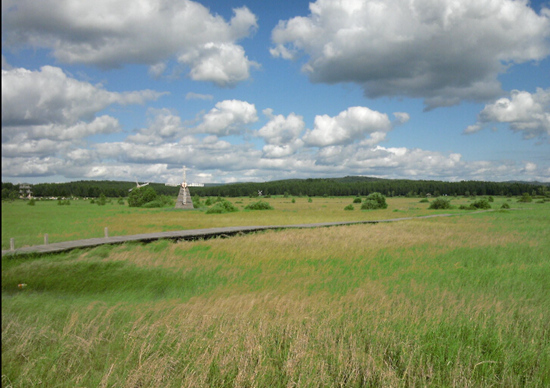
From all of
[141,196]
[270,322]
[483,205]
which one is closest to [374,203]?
[483,205]

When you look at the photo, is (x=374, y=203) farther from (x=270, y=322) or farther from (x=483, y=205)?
(x=270, y=322)

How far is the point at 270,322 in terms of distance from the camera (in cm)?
1089

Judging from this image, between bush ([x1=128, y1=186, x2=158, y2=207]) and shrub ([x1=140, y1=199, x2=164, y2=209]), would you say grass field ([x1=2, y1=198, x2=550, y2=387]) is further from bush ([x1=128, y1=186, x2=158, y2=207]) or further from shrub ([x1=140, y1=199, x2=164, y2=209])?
bush ([x1=128, y1=186, x2=158, y2=207])

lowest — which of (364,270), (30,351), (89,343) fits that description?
(364,270)

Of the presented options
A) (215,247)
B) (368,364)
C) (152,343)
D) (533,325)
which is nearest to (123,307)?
(152,343)

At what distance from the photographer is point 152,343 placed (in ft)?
29.7

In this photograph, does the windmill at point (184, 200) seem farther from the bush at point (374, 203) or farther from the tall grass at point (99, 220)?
the bush at point (374, 203)

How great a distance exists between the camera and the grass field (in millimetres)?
6820

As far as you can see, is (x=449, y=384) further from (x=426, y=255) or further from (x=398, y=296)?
(x=426, y=255)

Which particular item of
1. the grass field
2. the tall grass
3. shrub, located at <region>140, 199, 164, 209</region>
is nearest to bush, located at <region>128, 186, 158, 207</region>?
shrub, located at <region>140, 199, 164, 209</region>

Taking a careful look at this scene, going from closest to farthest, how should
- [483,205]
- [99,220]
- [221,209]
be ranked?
[99,220] < [221,209] < [483,205]

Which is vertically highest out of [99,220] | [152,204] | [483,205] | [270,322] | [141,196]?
[141,196]

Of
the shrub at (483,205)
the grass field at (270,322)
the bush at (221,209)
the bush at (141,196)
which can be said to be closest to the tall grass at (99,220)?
the grass field at (270,322)

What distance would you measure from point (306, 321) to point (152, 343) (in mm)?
4360
